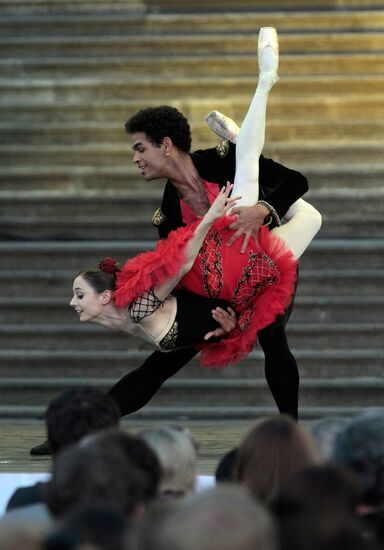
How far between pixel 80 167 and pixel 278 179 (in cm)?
308

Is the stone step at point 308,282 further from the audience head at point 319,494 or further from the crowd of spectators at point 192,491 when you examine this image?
the audience head at point 319,494

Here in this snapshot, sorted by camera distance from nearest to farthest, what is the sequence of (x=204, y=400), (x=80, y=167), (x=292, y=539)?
(x=292, y=539), (x=204, y=400), (x=80, y=167)

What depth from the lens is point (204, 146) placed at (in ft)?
25.8

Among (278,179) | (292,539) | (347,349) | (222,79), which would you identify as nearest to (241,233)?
(278,179)

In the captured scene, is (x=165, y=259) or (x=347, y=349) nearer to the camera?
(x=165, y=259)

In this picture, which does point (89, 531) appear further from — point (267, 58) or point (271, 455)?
point (267, 58)

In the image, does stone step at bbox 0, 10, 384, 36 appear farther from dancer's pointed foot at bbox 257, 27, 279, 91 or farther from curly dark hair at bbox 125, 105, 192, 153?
curly dark hair at bbox 125, 105, 192, 153

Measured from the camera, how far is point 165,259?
472 centimetres

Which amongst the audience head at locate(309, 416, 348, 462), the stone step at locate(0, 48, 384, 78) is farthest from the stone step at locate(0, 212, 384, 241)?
the audience head at locate(309, 416, 348, 462)

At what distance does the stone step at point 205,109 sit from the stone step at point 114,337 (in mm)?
1483

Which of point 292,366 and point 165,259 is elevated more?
point 165,259

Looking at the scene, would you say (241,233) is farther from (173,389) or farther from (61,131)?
(61,131)

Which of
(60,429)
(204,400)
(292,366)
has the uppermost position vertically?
(60,429)

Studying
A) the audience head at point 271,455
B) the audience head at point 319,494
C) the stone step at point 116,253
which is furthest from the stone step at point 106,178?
the audience head at point 319,494
